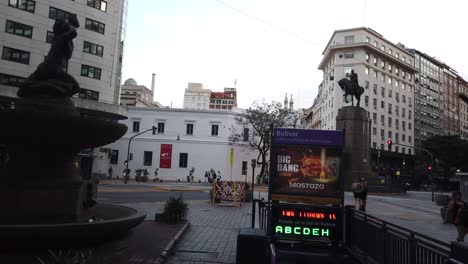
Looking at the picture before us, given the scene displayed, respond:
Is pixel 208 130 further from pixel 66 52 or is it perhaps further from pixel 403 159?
pixel 66 52

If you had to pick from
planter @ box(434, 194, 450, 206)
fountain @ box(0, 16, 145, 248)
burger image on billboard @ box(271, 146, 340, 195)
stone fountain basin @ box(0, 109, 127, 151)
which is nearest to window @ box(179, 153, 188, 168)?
planter @ box(434, 194, 450, 206)

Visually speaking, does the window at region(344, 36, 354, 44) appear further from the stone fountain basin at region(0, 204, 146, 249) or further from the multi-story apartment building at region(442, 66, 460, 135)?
the stone fountain basin at region(0, 204, 146, 249)

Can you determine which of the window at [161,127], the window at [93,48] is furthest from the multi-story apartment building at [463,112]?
the window at [93,48]

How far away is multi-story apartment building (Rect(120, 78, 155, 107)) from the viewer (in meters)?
125

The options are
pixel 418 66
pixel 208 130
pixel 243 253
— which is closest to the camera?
pixel 243 253

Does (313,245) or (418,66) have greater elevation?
(418,66)

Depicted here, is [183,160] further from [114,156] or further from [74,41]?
[74,41]

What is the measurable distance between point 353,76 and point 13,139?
3949cm

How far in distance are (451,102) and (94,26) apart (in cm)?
9722

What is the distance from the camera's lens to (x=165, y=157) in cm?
5900

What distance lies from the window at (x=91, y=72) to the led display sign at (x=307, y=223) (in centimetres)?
4023

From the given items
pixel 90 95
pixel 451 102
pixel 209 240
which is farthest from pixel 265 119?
pixel 451 102

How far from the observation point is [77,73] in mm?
43031

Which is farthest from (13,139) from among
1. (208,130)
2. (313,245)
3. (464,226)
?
(208,130)
